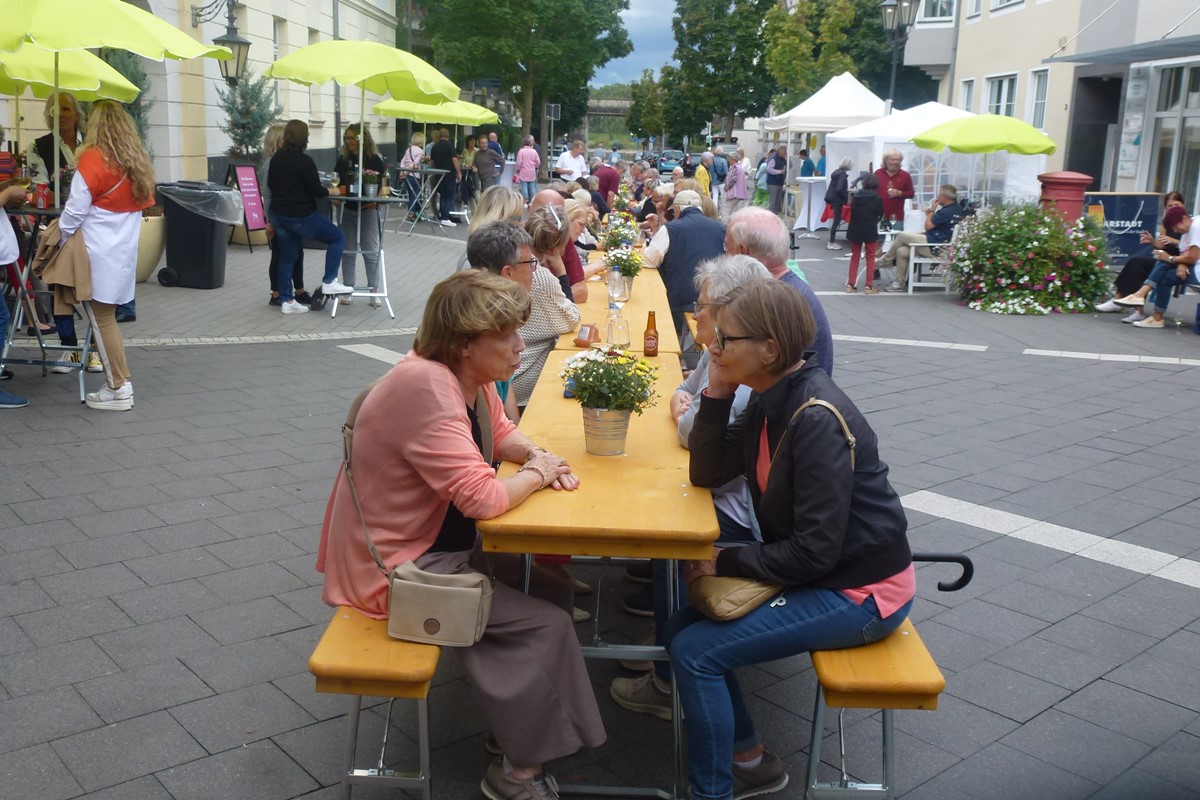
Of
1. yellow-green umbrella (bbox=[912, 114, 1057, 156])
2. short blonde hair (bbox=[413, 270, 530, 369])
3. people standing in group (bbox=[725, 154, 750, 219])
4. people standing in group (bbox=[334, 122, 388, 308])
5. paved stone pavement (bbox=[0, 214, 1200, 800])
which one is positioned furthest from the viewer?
people standing in group (bbox=[725, 154, 750, 219])

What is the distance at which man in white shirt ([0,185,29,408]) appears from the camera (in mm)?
6969

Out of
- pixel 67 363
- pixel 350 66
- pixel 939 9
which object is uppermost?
pixel 939 9

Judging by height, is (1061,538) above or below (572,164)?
below

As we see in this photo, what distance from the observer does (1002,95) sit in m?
25.6

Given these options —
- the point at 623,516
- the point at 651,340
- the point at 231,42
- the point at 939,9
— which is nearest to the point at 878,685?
the point at 623,516

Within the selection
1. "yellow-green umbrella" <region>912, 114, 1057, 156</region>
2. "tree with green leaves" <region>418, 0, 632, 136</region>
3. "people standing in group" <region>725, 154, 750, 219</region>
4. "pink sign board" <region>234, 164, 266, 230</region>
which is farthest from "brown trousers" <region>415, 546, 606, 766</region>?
"tree with green leaves" <region>418, 0, 632, 136</region>

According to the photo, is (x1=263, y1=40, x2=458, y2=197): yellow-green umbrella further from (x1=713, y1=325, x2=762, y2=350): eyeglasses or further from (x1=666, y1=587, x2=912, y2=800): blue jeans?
(x1=666, y1=587, x2=912, y2=800): blue jeans

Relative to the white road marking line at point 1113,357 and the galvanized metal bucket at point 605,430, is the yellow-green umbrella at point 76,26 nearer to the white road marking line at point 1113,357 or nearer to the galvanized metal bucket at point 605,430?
the galvanized metal bucket at point 605,430

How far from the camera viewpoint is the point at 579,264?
7.18 metres

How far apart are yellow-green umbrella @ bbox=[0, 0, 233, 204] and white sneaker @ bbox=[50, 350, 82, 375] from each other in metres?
2.00

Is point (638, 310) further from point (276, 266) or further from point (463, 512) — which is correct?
point (276, 266)

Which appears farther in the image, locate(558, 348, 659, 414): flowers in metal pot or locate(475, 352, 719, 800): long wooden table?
locate(558, 348, 659, 414): flowers in metal pot

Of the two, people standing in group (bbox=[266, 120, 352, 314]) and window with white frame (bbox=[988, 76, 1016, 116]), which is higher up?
window with white frame (bbox=[988, 76, 1016, 116])

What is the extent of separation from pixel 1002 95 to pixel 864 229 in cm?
1334
